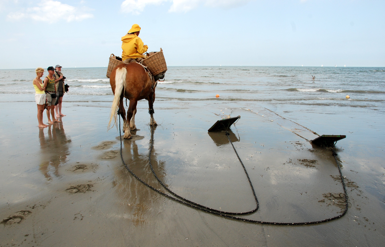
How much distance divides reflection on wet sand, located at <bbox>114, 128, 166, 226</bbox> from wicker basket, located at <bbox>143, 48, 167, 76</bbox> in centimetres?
232

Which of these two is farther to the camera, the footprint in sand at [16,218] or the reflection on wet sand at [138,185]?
the reflection on wet sand at [138,185]

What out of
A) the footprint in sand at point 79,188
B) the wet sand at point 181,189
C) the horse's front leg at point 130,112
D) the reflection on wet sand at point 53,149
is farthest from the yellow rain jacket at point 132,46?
the footprint in sand at point 79,188

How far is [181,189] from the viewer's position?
10.8ft

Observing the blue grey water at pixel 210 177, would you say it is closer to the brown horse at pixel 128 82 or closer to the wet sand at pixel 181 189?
the wet sand at pixel 181 189

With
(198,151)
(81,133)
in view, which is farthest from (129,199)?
(81,133)

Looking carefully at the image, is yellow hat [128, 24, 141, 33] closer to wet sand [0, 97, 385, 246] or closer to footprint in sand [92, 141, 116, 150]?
wet sand [0, 97, 385, 246]

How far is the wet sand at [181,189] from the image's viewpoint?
239cm

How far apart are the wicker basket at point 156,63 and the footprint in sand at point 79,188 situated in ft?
11.7

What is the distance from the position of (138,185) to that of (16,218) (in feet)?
4.68

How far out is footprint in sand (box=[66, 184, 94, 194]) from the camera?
318cm

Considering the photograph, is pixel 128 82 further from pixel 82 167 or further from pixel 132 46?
pixel 82 167

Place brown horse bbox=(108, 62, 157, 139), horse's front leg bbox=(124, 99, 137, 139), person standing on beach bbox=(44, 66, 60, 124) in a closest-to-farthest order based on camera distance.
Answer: brown horse bbox=(108, 62, 157, 139)
horse's front leg bbox=(124, 99, 137, 139)
person standing on beach bbox=(44, 66, 60, 124)

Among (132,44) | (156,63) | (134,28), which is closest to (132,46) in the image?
→ (132,44)

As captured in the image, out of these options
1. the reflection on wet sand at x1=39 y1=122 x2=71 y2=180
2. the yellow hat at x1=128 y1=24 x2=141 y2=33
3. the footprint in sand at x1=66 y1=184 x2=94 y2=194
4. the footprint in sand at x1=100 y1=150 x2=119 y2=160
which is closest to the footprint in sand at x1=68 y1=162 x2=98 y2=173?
the reflection on wet sand at x1=39 y1=122 x2=71 y2=180
